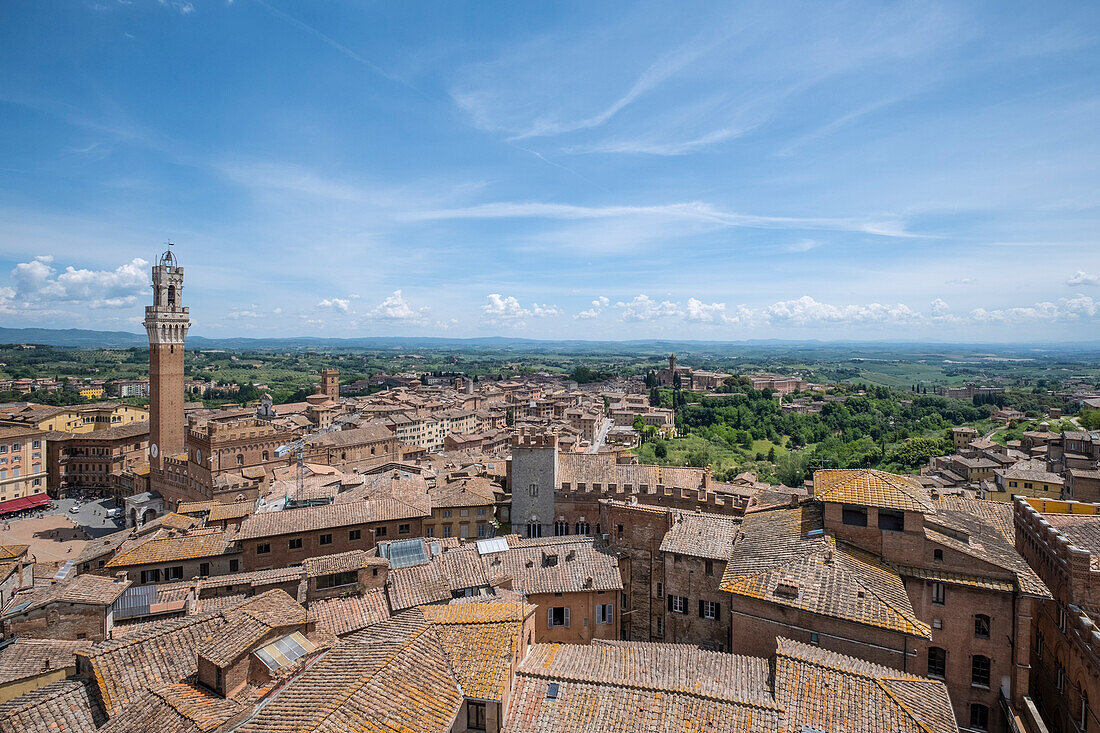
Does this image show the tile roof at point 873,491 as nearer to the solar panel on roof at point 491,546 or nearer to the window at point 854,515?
the window at point 854,515

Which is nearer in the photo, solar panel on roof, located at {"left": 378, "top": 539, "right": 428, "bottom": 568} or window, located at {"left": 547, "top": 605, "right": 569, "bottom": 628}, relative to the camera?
window, located at {"left": 547, "top": 605, "right": 569, "bottom": 628}

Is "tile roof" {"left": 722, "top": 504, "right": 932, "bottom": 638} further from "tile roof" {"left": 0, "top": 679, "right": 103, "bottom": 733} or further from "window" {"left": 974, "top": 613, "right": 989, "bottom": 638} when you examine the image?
"tile roof" {"left": 0, "top": 679, "right": 103, "bottom": 733}

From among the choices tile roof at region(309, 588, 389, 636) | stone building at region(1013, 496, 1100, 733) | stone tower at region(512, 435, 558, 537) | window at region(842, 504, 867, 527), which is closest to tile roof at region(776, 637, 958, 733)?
stone building at region(1013, 496, 1100, 733)

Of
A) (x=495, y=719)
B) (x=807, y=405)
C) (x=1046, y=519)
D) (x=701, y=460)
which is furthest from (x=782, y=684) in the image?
(x=807, y=405)

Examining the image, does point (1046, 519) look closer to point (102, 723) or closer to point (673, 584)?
point (673, 584)

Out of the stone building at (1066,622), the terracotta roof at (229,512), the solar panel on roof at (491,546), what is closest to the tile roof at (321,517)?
the terracotta roof at (229,512)

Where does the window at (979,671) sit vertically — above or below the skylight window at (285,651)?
below
